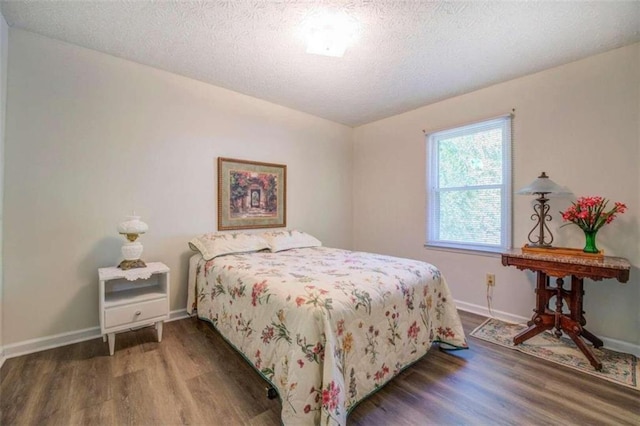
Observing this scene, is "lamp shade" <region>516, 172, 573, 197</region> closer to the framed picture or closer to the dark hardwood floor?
the dark hardwood floor

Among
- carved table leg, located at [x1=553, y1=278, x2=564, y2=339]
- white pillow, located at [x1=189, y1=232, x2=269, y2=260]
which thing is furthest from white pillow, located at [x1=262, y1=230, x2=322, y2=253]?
carved table leg, located at [x1=553, y1=278, x2=564, y2=339]

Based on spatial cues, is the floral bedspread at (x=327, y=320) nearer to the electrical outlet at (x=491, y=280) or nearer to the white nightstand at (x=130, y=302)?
the white nightstand at (x=130, y=302)

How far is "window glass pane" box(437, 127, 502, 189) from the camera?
2863 millimetres

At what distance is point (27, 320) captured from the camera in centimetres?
206

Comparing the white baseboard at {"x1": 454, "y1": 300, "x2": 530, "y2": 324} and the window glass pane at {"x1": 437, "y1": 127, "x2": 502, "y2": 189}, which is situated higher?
the window glass pane at {"x1": 437, "y1": 127, "x2": 502, "y2": 189}

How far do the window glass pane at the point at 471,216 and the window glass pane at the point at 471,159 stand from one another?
13cm

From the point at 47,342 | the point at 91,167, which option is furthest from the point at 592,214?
the point at 47,342

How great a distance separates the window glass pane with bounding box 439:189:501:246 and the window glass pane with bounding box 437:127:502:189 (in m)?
0.13

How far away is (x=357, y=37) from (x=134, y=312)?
104 inches

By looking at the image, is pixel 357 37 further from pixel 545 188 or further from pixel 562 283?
pixel 562 283

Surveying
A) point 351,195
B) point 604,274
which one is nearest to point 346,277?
point 604,274

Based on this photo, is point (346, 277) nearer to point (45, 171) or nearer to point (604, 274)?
point (604, 274)

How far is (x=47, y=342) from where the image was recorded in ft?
6.95

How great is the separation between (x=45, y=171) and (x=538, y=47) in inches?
155
